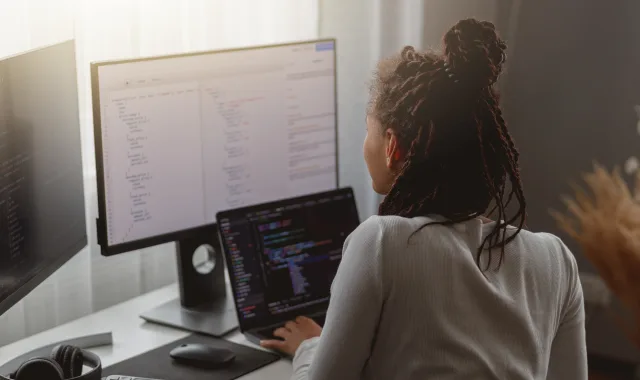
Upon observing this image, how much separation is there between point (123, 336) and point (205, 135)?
0.42 meters

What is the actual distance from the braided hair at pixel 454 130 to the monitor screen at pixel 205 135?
57cm

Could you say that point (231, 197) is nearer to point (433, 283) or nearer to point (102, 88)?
point (102, 88)

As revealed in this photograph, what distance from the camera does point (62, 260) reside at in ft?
5.37

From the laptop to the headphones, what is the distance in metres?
0.34

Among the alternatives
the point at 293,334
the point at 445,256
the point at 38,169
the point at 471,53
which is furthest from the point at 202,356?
the point at 471,53

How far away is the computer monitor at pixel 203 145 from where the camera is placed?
166 cm

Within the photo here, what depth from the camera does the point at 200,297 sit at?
1.84 metres

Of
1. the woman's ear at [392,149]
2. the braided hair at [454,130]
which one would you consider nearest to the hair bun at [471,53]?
the braided hair at [454,130]

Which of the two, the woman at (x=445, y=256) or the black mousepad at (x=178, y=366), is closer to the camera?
the woman at (x=445, y=256)

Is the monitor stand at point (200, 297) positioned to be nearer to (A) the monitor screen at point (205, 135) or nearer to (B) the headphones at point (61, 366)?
(A) the monitor screen at point (205, 135)

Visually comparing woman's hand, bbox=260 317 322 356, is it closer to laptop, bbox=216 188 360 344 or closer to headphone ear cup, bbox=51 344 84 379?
laptop, bbox=216 188 360 344

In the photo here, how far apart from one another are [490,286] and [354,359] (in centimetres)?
21

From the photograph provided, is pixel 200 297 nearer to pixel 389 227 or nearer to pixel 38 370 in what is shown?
pixel 38 370

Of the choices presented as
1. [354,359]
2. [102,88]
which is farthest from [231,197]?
[354,359]
